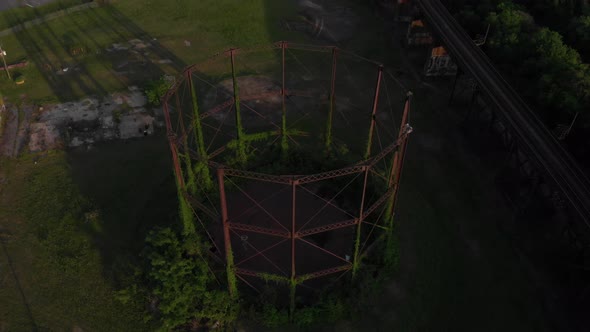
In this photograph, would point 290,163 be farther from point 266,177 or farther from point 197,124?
point 266,177

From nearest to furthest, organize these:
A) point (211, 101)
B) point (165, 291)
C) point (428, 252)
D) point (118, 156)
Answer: point (165, 291), point (428, 252), point (118, 156), point (211, 101)

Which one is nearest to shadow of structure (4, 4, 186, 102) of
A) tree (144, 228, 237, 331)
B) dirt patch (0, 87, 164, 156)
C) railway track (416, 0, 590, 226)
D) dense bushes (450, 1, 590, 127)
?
dirt patch (0, 87, 164, 156)

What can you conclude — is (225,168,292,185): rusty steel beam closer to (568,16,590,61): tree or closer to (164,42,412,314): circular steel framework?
(164,42,412,314): circular steel framework

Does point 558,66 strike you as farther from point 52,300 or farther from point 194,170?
point 52,300

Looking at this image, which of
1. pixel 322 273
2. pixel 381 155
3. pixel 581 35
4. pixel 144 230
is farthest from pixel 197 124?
pixel 581 35

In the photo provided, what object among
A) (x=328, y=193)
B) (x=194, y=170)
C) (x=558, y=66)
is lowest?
(x=328, y=193)

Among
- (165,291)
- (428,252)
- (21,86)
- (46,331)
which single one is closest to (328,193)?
(428,252)
